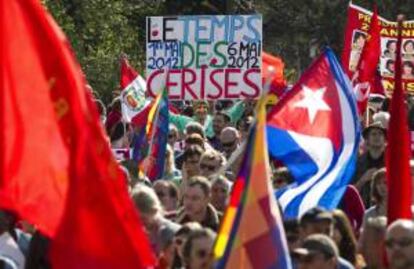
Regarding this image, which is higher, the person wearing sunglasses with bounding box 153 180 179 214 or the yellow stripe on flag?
the yellow stripe on flag

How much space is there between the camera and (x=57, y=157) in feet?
25.3

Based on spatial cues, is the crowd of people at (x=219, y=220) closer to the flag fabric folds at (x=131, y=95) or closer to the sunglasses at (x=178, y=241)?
the sunglasses at (x=178, y=241)

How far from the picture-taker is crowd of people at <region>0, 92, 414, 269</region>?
891cm

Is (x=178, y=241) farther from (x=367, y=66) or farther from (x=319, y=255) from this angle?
(x=367, y=66)

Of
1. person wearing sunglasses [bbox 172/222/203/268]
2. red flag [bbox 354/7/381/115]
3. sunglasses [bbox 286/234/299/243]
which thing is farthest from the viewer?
red flag [bbox 354/7/381/115]

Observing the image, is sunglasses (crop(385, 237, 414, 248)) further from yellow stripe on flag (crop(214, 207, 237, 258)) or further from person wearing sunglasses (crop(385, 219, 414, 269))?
yellow stripe on flag (crop(214, 207, 237, 258))

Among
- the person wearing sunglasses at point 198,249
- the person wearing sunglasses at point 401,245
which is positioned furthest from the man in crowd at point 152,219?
the person wearing sunglasses at point 401,245

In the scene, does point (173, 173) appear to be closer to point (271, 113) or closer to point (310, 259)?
point (271, 113)

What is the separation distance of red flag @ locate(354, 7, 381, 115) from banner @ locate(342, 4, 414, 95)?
49.2 inches

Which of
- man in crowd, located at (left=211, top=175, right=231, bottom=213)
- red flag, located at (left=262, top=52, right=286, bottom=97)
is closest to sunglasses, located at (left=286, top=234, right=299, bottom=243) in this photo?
man in crowd, located at (left=211, top=175, right=231, bottom=213)

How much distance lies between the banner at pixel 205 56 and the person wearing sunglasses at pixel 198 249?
848cm

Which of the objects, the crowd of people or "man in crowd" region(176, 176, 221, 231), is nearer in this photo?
the crowd of people

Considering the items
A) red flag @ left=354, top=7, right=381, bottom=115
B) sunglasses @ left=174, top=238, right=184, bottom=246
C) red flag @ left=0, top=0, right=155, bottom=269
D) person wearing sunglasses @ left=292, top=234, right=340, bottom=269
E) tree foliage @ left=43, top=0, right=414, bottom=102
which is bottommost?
tree foliage @ left=43, top=0, right=414, bottom=102

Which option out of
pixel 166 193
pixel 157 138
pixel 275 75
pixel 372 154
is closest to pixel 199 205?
pixel 166 193
